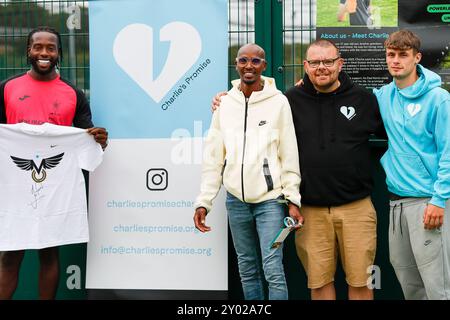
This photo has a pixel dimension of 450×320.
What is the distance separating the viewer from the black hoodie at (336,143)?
15.6 ft

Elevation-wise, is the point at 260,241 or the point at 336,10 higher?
the point at 336,10

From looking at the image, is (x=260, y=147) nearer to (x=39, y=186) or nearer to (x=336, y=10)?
(x=336, y=10)

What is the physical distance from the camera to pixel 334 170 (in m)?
A: 4.75

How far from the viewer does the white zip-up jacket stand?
473 cm

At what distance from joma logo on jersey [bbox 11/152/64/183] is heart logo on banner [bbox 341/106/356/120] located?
→ 2.10 m

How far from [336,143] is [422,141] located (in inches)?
21.7

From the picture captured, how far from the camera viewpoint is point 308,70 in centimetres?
479

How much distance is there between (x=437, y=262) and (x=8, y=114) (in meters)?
3.17

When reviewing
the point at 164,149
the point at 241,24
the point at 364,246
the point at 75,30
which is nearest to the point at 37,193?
the point at 164,149

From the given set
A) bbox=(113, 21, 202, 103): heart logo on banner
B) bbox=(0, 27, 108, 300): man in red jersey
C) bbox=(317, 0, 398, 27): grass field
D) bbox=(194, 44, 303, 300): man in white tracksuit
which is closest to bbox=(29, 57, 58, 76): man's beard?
bbox=(0, 27, 108, 300): man in red jersey

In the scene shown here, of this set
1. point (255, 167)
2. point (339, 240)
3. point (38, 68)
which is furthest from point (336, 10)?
point (38, 68)

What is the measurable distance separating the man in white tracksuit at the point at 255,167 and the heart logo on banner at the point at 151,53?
28.3 inches

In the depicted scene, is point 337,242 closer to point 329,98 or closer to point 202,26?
point 329,98

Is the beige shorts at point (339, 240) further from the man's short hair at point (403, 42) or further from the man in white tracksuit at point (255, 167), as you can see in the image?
the man's short hair at point (403, 42)
